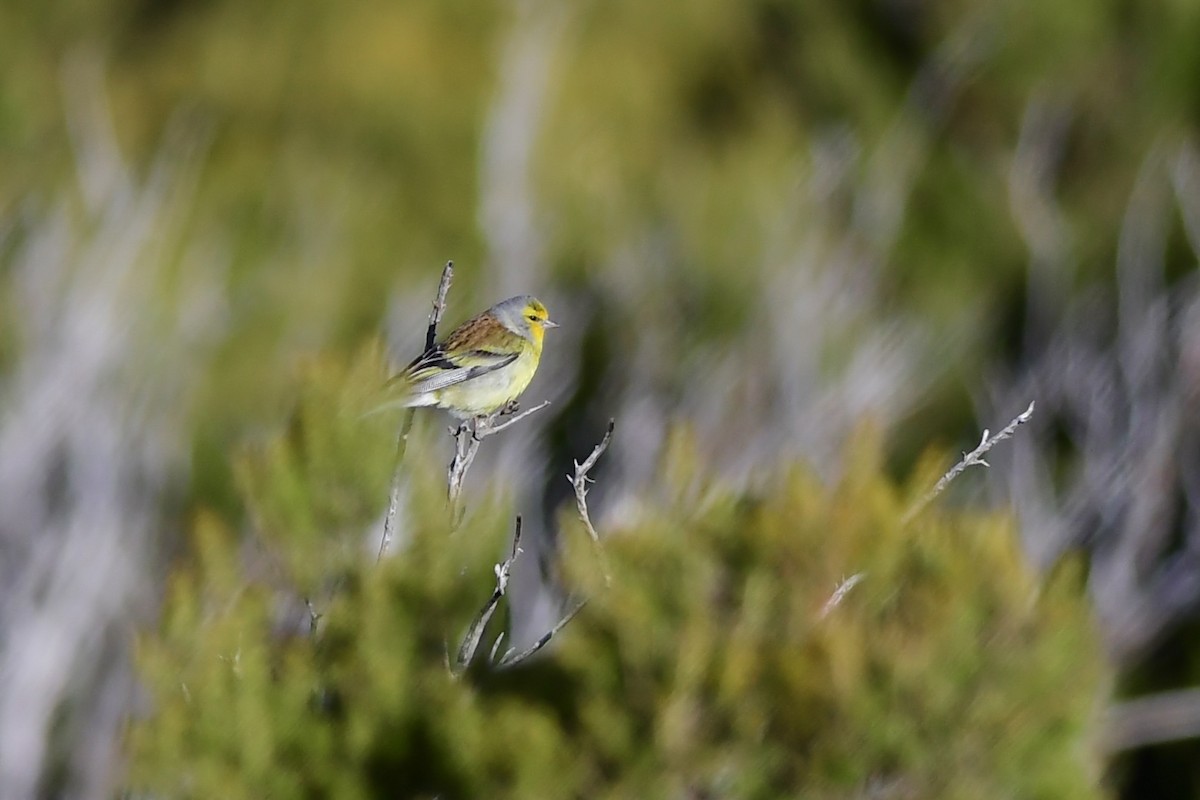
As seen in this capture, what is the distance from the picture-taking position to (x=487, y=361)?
340cm

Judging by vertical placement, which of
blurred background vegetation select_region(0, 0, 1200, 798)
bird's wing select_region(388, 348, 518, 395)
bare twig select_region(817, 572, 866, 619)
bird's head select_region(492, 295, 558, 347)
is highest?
bare twig select_region(817, 572, 866, 619)

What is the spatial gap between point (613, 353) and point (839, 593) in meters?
6.00

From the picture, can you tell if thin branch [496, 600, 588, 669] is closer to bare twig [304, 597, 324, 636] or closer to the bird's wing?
bare twig [304, 597, 324, 636]

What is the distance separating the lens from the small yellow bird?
3336mm

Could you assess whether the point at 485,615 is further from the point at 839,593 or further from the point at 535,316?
the point at 535,316

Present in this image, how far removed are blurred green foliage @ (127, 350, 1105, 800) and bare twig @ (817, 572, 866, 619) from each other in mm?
12

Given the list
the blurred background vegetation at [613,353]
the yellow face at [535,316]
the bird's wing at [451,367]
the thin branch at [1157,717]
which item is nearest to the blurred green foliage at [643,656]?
the blurred background vegetation at [613,353]

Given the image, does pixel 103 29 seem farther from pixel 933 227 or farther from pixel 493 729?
pixel 493 729

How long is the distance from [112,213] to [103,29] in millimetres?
5686

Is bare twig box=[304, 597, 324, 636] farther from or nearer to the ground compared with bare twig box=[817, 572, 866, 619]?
nearer to the ground

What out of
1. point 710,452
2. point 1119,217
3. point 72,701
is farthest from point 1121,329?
point 72,701

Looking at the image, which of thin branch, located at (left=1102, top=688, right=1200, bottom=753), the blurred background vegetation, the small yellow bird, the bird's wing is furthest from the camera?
thin branch, located at (left=1102, top=688, right=1200, bottom=753)

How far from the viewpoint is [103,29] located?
1285cm

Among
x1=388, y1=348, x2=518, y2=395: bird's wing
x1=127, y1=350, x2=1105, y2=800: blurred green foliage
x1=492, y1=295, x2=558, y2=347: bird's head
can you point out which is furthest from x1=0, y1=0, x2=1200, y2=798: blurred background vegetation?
x1=492, y1=295, x2=558, y2=347: bird's head
